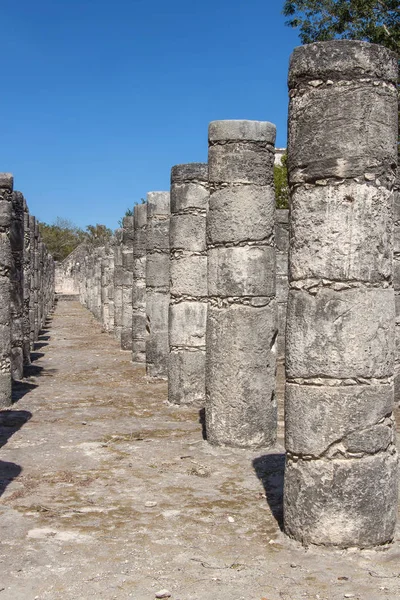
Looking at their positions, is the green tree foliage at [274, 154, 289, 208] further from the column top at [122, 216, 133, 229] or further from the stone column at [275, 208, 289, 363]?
the stone column at [275, 208, 289, 363]

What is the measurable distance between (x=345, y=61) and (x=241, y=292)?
337cm

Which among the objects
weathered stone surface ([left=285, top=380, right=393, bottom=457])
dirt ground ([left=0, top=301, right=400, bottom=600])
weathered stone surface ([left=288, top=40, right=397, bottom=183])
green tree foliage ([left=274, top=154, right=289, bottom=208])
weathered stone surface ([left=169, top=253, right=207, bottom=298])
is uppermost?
green tree foliage ([left=274, top=154, right=289, bottom=208])

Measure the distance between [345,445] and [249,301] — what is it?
10.3 feet

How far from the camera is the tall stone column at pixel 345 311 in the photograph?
5.21 m

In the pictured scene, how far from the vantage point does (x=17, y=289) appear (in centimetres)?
1300

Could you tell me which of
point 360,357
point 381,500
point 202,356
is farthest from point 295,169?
point 202,356

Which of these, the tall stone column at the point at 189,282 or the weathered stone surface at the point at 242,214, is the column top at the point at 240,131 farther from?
the tall stone column at the point at 189,282

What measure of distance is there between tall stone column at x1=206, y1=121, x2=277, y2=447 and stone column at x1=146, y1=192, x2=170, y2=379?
5240 millimetres

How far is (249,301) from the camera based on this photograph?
8.14m

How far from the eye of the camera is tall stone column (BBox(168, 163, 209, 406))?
1078cm

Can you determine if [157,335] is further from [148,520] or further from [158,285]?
[148,520]

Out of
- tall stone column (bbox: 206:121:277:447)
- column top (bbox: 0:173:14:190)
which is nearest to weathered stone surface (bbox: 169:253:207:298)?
tall stone column (bbox: 206:121:277:447)

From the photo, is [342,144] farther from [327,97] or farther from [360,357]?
[360,357]

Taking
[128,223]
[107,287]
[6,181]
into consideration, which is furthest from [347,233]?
[107,287]
